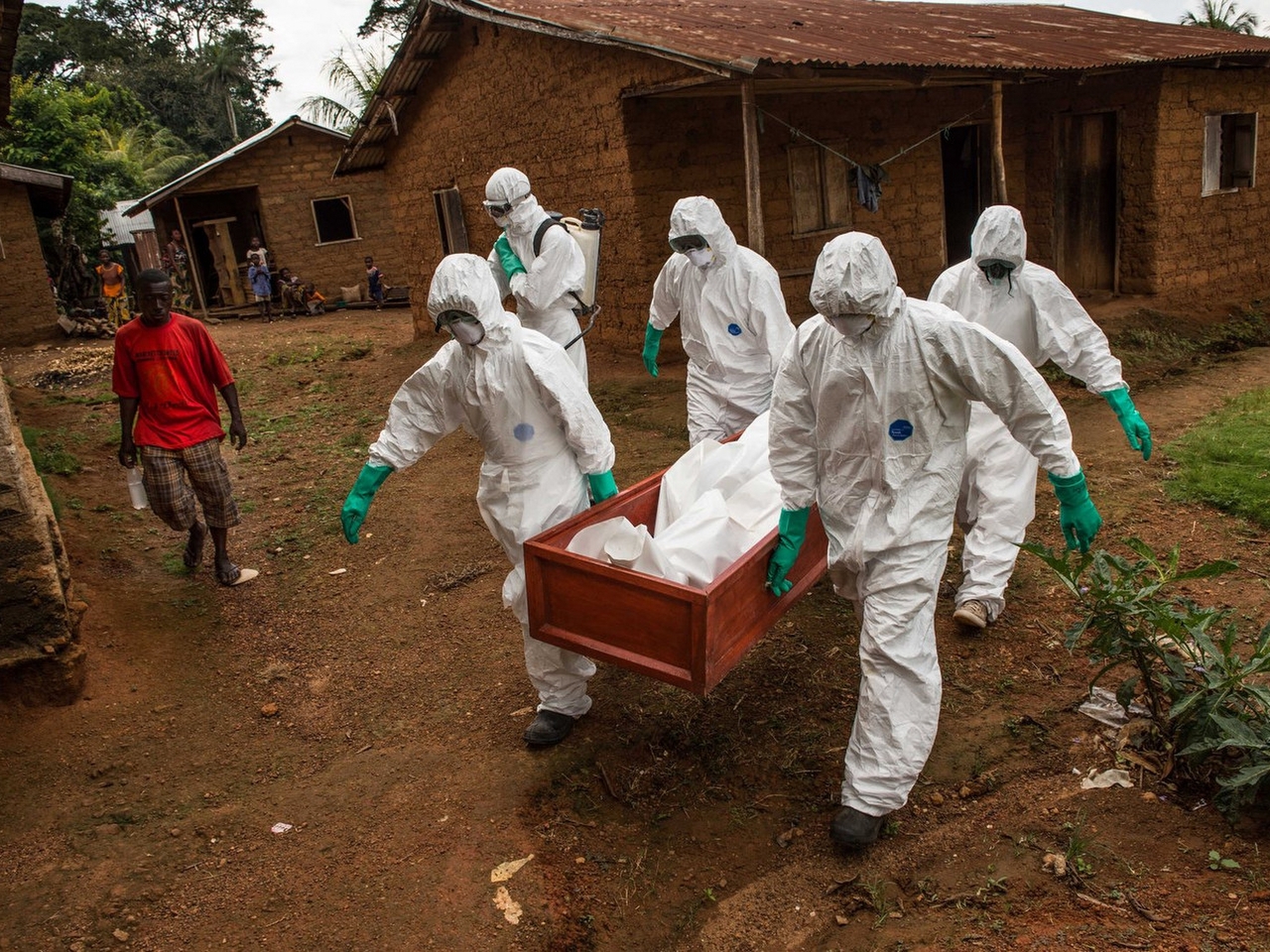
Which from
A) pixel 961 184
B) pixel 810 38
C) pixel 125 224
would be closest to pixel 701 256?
pixel 810 38

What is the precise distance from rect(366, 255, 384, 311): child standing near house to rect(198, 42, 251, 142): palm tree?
68.5 ft

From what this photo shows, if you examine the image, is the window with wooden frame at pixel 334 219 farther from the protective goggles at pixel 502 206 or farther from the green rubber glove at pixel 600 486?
the green rubber glove at pixel 600 486

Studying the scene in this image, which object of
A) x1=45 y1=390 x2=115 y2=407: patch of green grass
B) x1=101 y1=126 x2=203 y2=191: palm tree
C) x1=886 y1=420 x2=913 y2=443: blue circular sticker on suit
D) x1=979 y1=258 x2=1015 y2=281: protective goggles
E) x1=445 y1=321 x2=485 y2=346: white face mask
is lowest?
x1=45 y1=390 x2=115 y2=407: patch of green grass

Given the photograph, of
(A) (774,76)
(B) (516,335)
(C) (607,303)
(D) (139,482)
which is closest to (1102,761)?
(B) (516,335)

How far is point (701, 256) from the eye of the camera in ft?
17.1

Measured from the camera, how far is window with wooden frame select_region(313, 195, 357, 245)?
19009 millimetres

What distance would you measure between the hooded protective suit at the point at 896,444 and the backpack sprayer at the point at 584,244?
321cm

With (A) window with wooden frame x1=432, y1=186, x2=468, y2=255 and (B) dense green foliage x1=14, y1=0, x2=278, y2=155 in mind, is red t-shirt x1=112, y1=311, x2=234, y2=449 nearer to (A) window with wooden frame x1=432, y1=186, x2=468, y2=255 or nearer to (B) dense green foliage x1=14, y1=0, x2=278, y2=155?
(A) window with wooden frame x1=432, y1=186, x2=468, y2=255

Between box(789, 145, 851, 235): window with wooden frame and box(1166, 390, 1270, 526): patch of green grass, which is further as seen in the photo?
box(789, 145, 851, 235): window with wooden frame

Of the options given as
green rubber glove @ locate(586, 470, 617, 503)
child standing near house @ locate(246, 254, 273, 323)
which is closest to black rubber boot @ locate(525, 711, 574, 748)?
green rubber glove @ locate(586, 470, 617, 503)

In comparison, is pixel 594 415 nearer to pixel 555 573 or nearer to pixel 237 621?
pixel 555 573

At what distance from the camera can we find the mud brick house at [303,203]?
60.0ft

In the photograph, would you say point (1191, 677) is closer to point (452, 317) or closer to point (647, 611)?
point (647, 611)

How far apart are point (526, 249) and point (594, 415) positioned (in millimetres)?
2870
